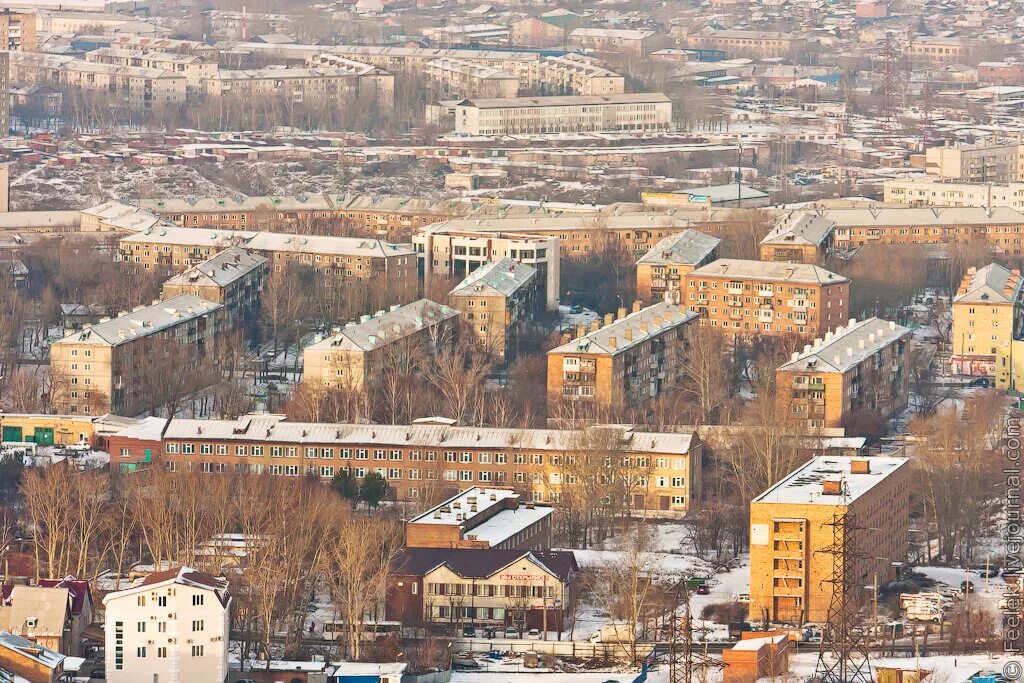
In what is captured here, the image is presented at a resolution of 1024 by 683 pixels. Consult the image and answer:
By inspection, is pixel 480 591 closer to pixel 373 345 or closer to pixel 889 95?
pixel 373 345

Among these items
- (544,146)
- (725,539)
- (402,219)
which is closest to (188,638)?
(725,539)

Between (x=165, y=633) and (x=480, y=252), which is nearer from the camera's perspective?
(x=165, y=633)

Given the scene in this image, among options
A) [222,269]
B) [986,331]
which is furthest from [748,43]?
[986,331]

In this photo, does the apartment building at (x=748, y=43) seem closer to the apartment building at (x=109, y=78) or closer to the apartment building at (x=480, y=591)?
the apartment building at (x=109, y=78)

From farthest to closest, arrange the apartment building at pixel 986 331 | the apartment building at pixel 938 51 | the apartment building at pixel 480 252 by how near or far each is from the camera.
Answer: the apartment building at pixel 938 51 → the apartment building at pixel 480 252 → the apartment building at pixel 986 331

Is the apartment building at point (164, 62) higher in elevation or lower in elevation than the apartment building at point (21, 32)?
lower

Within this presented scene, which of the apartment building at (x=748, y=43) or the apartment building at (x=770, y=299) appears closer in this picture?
the apartment building at (x=770, y=299)

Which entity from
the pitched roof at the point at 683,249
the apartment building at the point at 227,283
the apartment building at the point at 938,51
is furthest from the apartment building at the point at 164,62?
the apartment building at the point at 227,283

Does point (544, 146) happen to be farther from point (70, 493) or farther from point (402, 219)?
point (70, 493)
